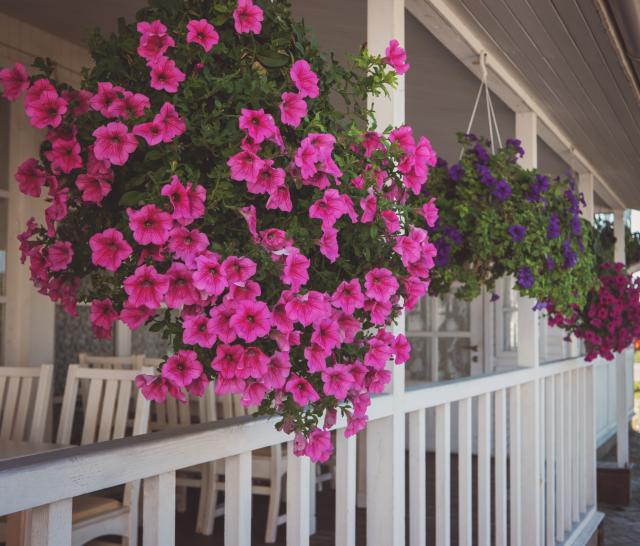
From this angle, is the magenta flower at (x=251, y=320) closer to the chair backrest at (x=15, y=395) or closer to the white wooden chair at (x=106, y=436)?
the white wooden chair at (x=106, y=436)

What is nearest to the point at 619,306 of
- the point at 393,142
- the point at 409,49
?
the point at 409,49

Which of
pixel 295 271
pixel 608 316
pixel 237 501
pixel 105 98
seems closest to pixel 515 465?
pixel 608 316

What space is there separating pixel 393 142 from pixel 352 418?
52cm

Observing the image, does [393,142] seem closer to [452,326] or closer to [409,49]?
[409,49]

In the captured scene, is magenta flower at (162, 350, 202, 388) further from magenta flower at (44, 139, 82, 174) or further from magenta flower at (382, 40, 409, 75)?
magenta flower at (382, 40, 409, 75)

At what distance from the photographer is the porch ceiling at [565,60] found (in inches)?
88.5

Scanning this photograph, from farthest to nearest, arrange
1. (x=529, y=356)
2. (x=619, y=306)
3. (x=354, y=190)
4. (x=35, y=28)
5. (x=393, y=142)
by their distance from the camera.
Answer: (x=619, y=306) < (x=35, y=28) < (x=529, y=356) < (x=393, y=142) < (x=354, y=190)

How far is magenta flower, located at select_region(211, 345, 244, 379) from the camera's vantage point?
0.92 meters

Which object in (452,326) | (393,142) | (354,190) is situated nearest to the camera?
(354,190)

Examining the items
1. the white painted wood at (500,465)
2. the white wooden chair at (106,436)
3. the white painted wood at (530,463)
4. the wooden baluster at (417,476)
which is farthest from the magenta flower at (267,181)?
the white painted wood at (530,463)

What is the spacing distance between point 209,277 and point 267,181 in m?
0.17

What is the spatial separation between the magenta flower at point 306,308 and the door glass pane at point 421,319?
17.9ft

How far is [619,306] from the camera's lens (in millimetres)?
3697

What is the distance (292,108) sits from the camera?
3.26ft
